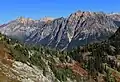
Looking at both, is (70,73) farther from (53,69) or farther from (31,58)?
(31,58)

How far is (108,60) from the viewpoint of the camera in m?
181

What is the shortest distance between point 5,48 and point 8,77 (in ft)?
61.5

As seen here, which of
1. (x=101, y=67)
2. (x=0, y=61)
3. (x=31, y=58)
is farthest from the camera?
(x=101, y=67)

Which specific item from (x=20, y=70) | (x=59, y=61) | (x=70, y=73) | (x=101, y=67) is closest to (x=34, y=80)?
(x=20, y=70)

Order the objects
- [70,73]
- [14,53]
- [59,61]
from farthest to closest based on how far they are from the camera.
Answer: [59,61] → [70,73] → [14,53]

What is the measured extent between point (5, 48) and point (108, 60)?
352 ft

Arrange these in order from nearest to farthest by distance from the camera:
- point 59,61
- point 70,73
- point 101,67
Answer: point 70,73, point 59,61, point 101,67

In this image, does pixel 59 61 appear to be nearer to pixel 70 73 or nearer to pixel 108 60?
pixel 70 73

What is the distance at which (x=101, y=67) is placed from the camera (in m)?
147

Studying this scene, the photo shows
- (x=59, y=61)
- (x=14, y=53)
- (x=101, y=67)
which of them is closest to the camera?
(x=14, y=53)

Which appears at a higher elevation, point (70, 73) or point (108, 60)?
point (108, 60)

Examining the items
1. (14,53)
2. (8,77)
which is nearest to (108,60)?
(14,53)

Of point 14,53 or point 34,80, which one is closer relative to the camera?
point 34,80

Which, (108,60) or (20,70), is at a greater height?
(108,60)
